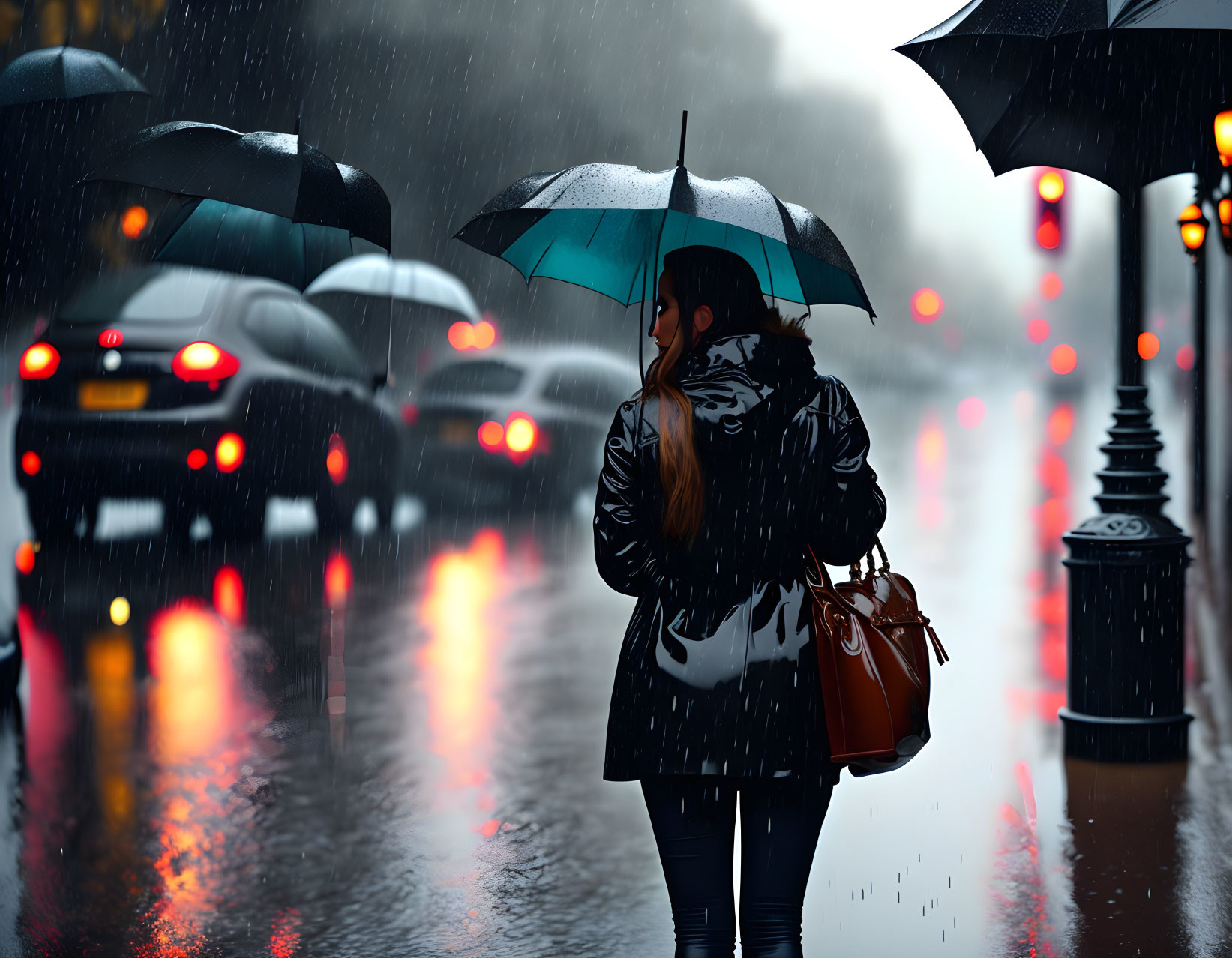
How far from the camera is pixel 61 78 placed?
7.42m

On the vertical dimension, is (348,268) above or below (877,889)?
above

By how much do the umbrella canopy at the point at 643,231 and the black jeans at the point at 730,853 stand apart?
1139 millimetres

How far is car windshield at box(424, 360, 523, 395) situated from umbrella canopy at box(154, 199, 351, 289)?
936 cm

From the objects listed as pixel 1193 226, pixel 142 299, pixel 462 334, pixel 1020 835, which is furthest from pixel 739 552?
pixel 462 334

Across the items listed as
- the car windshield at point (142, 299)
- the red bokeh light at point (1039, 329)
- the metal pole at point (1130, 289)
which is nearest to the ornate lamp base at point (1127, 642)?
the metal pole at point (1130, 289)

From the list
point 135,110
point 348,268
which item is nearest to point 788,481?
point 348,268

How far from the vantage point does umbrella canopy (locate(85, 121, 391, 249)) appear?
5.27 metres

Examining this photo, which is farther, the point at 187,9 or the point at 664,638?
the point at 187,9

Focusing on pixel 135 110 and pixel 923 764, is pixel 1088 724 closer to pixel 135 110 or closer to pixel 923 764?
pixel 923 764

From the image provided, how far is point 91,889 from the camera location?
482 centimetres

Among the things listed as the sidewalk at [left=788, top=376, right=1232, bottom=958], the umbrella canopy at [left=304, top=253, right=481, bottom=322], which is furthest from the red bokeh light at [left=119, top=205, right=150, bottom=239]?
the sidewalk at [left=788, top=376, right=1232, bottom=958]

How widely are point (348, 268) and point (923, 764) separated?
11.9 metres

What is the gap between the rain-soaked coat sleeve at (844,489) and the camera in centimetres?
306

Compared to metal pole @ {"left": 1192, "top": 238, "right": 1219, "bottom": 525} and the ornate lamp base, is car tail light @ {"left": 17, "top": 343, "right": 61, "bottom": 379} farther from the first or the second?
metal pole @ {"left": 1192, "top": 238, "right": 1219, "bottom": 525}
